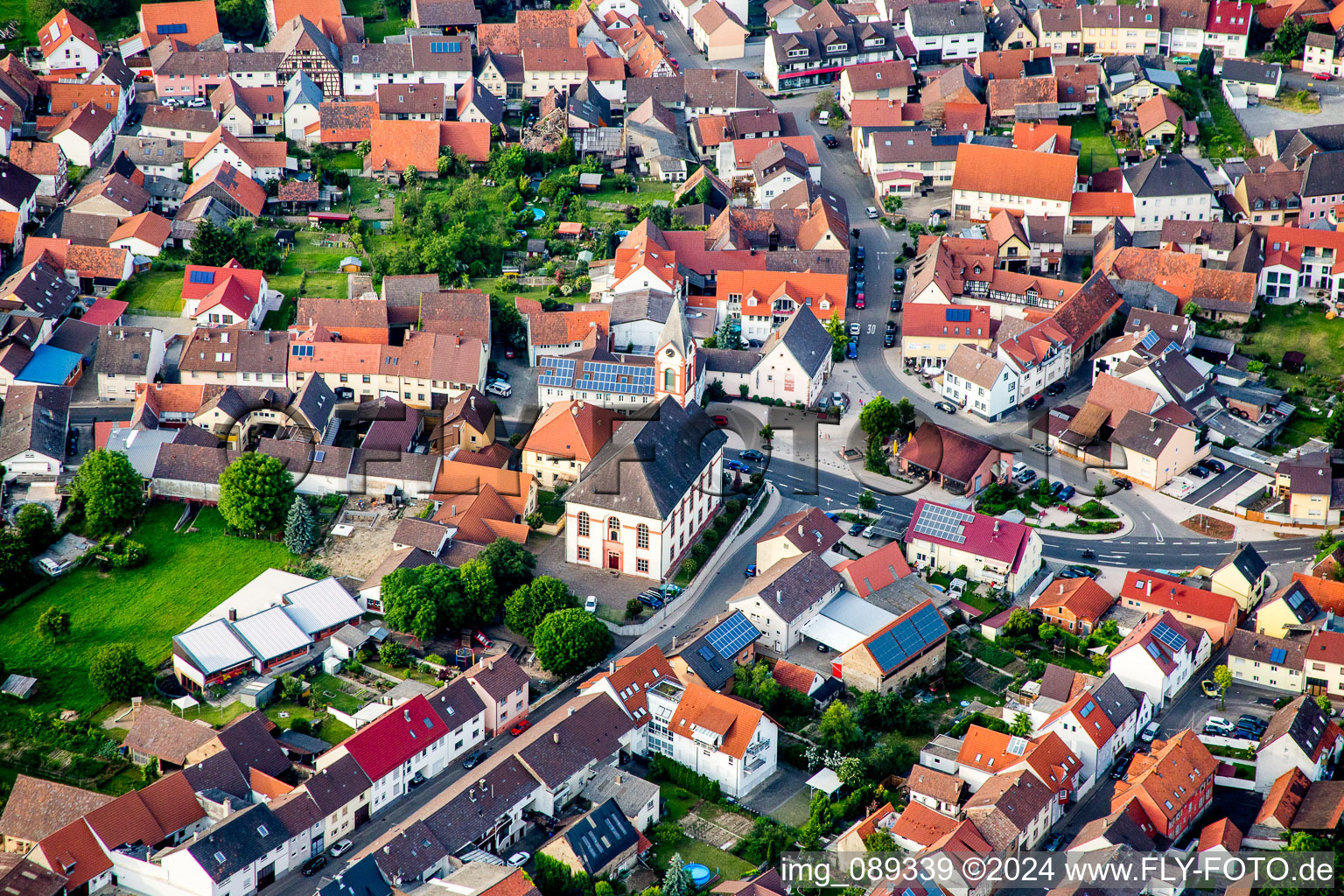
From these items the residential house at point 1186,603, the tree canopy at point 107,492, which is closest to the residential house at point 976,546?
the residential house at point 1186,603

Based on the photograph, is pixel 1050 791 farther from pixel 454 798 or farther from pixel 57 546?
pixel 57 546

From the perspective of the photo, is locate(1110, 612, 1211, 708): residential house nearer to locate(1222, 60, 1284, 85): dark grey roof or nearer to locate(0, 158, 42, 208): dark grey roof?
locate(1222, 60, 1284, 85): dark grey roof

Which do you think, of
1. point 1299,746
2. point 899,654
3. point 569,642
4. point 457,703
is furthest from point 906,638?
point 457,703

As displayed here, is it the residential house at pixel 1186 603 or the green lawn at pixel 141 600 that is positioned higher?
the green lawn at pixel 141 600

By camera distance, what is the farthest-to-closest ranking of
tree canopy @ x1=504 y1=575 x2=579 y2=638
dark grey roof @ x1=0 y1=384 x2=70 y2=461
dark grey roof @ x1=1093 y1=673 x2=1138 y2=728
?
1. dark grey roof @ x1=0 y1=384 x2=70 y2=461
2. tree canopy @ x1=504 y1=575 x2=579 y2=638
3. dark grey roof @ x1=1093 y1=673 x2=1138 y2=728

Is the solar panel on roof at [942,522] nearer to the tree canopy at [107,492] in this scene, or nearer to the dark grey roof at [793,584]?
the dark grey roof at [793,584]

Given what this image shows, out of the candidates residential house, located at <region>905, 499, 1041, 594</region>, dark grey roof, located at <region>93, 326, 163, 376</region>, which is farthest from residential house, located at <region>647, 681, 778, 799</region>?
dark grey roof, located at <region>93, 326, 163, 376</region>
